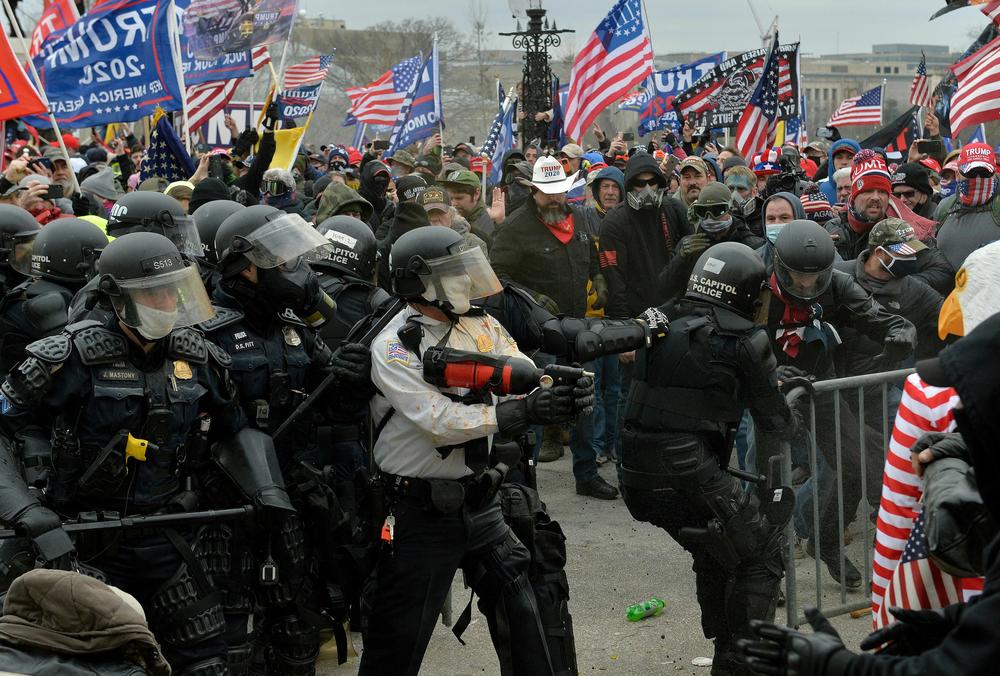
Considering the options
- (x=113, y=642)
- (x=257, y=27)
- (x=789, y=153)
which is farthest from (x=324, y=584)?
(x=789, y=153)

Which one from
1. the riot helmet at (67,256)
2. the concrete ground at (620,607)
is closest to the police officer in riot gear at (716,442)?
the concrete ground at (620,607)

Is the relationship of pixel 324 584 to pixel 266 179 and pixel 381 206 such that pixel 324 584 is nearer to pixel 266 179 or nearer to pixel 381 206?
pixel 266 179

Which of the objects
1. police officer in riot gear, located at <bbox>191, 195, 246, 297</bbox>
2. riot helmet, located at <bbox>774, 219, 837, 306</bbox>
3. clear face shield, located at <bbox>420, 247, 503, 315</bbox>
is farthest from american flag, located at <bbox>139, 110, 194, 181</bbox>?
clear face shield, located at <bbox>420, 247, 503, 315</bbox>

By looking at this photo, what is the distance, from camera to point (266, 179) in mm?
9531

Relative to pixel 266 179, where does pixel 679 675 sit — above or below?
below

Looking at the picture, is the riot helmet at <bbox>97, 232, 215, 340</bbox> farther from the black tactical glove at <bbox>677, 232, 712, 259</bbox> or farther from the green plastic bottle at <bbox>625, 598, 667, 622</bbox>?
the black tactical glove at <bbox>677, 232, 712, 259</bbox>

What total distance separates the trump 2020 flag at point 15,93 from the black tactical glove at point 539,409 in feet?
19.8

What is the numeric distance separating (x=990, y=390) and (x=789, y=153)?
513 inches

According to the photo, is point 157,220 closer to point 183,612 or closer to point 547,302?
point 183,612

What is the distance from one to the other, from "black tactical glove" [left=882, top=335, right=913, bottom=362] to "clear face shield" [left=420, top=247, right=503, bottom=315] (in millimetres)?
2935

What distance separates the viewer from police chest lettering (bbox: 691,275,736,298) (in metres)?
5.52

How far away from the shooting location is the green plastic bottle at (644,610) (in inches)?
249

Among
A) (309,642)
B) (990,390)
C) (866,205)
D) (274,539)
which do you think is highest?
(990,390)

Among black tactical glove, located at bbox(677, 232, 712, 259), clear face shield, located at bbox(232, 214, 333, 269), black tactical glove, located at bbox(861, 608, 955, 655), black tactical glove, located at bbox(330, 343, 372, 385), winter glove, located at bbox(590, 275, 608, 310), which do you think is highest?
clear face shield, located at bbox(232, 214, 333, 269)
